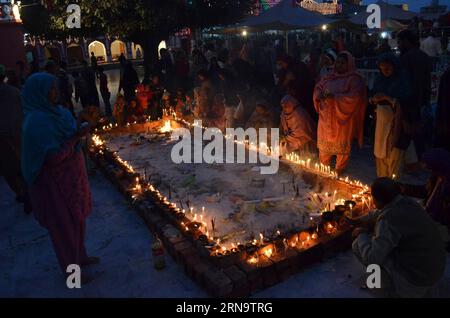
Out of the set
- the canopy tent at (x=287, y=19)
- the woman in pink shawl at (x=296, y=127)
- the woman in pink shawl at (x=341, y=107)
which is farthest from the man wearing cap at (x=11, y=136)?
the canopy tent at (x=287, y=19)

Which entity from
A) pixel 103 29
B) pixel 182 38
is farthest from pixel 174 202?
pixel 182 38

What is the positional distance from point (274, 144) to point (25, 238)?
14.3 feet

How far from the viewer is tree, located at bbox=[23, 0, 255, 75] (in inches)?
485

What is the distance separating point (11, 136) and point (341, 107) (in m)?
5.02

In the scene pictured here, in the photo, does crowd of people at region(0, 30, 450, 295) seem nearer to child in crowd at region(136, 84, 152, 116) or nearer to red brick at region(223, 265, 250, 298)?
child in crowd at region(136, 84, 152, 116)

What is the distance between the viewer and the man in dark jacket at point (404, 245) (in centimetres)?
293

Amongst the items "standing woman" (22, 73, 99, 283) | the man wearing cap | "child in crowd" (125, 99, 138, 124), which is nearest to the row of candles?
"standing woman" (22, 73, 99, 283)

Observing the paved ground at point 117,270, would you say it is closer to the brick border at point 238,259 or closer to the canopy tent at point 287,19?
the brick border at point 238,259

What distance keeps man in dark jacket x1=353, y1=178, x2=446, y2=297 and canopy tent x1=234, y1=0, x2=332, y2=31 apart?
10.0m

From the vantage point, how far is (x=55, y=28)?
13734mm

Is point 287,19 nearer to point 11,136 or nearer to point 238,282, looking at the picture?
point 11,136

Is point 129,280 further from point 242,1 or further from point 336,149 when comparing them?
point 242,1

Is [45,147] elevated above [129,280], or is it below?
above

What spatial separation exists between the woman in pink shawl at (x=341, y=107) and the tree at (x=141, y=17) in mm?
8085
